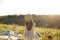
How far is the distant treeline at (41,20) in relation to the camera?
1.77 metres

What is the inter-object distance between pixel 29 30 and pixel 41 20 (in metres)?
0.17

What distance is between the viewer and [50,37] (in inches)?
68.6

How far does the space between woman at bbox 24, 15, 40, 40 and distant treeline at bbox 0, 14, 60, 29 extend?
0.04 m

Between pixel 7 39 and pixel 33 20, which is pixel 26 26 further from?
pixel 7 39

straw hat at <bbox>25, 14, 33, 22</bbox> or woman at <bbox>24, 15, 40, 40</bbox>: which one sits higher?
straw hat at <bbox>25, 14, 33, 22</bbox>

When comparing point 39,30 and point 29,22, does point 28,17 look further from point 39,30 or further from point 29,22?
point 39,30

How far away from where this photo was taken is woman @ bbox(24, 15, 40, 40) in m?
1.77

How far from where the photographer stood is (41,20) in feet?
5.85

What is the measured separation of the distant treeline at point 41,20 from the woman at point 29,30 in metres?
0.04

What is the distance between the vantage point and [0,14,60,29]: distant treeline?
177cm
